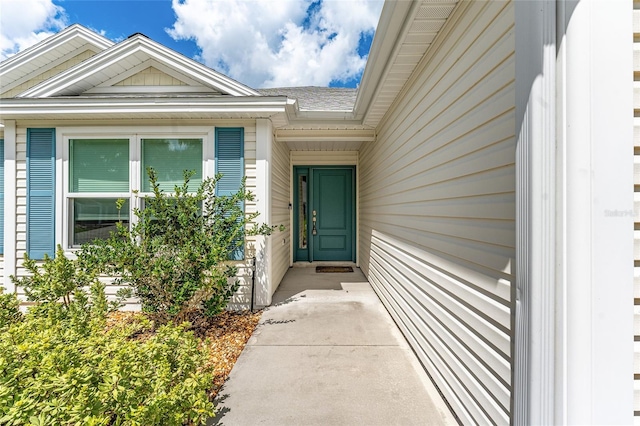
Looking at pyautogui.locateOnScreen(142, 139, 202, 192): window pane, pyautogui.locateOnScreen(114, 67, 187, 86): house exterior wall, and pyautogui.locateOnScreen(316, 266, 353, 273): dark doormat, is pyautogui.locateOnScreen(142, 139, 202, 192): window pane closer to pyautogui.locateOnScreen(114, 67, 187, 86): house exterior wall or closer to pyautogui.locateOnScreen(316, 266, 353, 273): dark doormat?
pyautogui.locateOnScreen(114, 67, 187, 86): house exterior wall

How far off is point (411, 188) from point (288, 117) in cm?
230

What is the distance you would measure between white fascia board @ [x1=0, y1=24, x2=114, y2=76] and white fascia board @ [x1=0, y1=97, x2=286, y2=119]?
1709 mm

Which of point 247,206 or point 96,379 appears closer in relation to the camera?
point 96,379

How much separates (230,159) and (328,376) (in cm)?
287

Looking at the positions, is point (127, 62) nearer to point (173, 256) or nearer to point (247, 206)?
point (247, 206)

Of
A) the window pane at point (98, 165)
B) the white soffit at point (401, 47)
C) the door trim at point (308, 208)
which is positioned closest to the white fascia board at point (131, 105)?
the window pane at point (98, 165)

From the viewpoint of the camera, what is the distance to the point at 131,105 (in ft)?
11.5

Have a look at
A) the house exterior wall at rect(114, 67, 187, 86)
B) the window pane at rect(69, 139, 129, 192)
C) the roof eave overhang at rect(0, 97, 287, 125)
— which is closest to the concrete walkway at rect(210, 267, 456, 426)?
the roof eave overhang at rect(0, 97, 287, 125)

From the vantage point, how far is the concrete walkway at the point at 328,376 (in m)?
1.81

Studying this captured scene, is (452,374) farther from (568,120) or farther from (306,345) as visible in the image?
(568,120)

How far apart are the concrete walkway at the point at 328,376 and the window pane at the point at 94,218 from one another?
2458 millimetres

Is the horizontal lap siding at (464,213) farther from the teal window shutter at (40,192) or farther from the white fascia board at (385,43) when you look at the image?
the teal window shutter at (40,192)

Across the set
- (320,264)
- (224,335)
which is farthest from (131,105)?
(320,264)

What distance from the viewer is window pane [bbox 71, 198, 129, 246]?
380 cm
